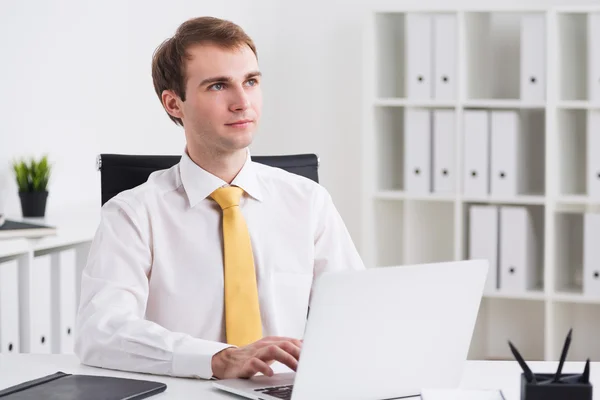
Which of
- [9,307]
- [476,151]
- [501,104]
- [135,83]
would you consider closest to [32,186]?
[9,307]

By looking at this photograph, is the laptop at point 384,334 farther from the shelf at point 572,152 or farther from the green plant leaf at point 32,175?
the shelf at point 572,152

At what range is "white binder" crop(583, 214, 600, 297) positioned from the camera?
3.38 m

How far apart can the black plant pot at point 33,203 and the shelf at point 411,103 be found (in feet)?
4.78

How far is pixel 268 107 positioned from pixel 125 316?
273 centimetres

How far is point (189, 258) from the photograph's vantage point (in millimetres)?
1677

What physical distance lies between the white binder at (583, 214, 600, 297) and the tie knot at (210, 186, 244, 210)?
2081 millimetres

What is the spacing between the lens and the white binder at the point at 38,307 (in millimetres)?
2488

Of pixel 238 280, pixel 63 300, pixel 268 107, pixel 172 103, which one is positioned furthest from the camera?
pixel 268 107

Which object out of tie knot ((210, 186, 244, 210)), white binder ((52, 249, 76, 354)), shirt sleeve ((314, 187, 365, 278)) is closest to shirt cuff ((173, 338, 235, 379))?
tie knot ((210, 186, 244, 210))

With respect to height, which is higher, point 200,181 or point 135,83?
point 135,83

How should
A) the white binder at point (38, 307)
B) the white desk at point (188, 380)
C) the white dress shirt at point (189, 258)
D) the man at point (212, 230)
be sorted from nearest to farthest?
the white desk at point (188, 380) < the white dress shirt at point (189, 258) < the man at point (212, 230) < the white binder at point (38, 307)

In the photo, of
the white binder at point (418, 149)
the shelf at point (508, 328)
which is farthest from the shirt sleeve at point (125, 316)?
the shelf at point (508, 328)

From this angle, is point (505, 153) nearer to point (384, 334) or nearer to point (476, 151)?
point (476, 151)

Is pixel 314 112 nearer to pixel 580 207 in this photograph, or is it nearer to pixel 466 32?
pixel 466 32
